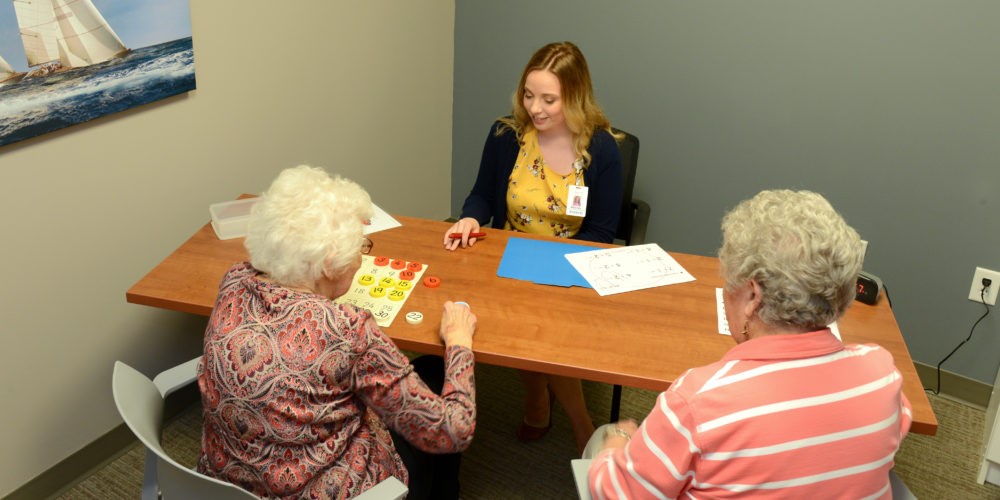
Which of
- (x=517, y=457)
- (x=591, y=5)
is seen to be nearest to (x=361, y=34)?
(x=591, y=5)

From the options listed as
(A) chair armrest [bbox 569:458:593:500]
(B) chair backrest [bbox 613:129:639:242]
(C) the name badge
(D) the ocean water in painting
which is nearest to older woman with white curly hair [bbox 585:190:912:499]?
(A) chair armrest [bbox 569:458:593:500]

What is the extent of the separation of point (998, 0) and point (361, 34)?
2.30 metres

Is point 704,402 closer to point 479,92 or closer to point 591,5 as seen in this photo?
point 591,5

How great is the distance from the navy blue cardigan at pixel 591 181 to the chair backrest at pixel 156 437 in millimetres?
1224

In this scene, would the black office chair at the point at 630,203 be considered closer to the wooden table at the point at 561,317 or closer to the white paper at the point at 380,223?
the wooden table at the point at 561,317

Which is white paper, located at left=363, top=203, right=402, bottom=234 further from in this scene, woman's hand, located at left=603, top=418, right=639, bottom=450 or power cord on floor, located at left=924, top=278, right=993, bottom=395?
power cord on floor, located at left=924, top=278, right=993, bottom=395

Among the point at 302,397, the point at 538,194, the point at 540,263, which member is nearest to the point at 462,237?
the point at 540,263

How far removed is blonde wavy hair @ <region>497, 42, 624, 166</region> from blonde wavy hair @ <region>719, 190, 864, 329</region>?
1.26 meters

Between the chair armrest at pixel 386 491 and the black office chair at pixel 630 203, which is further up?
the black office chair at pixel 630 203

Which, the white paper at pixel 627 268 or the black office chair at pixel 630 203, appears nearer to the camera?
the white paper at pixel 627 268

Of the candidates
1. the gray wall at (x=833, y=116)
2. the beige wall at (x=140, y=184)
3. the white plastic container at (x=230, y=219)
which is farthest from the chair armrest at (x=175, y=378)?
the gray wall at (x=833, y=116)

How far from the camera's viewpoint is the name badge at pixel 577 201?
2.39 m

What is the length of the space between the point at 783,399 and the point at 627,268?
1.00m

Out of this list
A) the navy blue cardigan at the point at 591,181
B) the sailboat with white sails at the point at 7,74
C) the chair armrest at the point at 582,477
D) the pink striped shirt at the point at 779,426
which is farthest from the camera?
the navy blue cardigan at the point at 591,181
